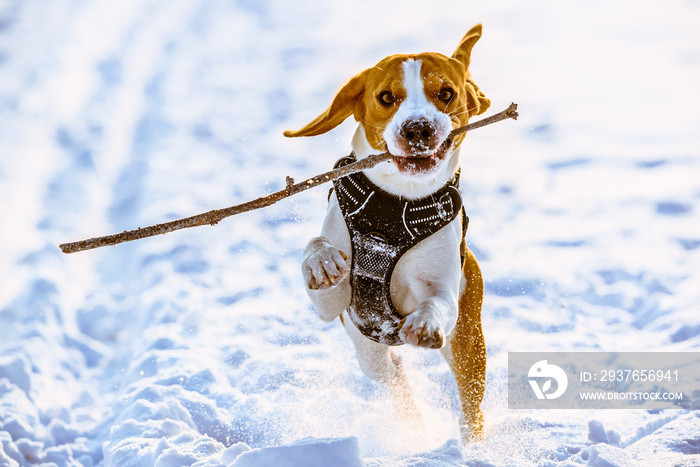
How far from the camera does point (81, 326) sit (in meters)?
4.40

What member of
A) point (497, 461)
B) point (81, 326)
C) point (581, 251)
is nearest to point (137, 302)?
point (81, 326)

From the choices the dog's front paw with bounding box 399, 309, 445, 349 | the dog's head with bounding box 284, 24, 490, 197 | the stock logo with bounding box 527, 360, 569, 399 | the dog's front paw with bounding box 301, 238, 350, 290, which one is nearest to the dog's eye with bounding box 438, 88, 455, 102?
the dog's head with bounding box 284, 24, 490, 197

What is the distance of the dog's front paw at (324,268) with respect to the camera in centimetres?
240

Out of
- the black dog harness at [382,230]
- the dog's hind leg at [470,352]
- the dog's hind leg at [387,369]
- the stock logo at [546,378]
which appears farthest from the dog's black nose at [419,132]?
the stock logo at [546,378]

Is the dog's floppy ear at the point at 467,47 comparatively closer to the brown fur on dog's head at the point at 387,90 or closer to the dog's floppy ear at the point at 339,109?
the brown fur on dog's head at the point at 387,90

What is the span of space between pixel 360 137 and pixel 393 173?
0.76 ft

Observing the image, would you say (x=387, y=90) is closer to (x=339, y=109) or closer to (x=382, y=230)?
(x=339, y=109)

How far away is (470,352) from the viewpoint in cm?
305

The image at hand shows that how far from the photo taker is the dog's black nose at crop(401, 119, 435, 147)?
232cm

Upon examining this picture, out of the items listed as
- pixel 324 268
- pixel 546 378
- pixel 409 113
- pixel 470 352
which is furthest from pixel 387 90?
pixel 546 378

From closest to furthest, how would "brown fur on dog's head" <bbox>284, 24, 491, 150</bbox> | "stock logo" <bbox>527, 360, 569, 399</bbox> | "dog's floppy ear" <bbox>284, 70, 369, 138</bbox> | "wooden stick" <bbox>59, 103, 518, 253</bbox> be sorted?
"wooden stick" <bbox>59, 103, 518, 253</bbox>
"brown fur on dog's head" <bbox>284, 24, 491, 150</bbox>
"dog's floppy ear" <bbox>284, 70, 369, 138</bbox>
"stock logo" <bbox>527, 360, 569, 399</bbox>

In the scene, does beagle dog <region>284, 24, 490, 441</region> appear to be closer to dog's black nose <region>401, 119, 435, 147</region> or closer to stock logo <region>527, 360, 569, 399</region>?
dog's black nose <region>401, 119, 435, 147</region>

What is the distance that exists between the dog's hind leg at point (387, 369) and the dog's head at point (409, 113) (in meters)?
0.79

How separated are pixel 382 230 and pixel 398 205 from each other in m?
0.12
